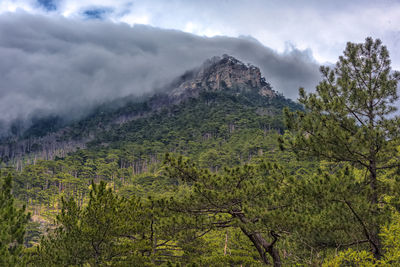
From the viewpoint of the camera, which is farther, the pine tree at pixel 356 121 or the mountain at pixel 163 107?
the mountain at pixel 163 107

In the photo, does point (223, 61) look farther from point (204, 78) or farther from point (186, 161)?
point (186, 161)

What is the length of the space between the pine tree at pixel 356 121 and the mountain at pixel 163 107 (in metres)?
113

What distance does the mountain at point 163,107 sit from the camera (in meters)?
143

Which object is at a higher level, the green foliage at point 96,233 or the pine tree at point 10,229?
the pine tree at point 10,229

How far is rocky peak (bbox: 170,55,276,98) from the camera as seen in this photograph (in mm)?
172000

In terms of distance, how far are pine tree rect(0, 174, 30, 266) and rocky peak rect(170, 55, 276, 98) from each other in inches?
6403

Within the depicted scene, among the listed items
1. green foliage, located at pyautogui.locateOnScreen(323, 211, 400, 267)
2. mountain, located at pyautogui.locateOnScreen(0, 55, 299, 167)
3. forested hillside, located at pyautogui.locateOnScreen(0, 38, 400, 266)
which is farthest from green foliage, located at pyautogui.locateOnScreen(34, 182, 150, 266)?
mountain, located at pyautogui.locateOnScreen(0, 55, 299, 167)

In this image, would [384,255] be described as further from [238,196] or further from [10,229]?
[10,229]

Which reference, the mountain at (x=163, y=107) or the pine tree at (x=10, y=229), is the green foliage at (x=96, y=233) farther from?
the mountain at (x=163, y=107)

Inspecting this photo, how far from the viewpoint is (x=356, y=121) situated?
8.84 meters

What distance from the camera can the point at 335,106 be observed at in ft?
28.3

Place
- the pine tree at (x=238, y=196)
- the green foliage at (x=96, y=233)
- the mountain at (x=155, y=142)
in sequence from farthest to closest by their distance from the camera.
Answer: the mountain at (x=155, y=142) → the green foliage at (x=96, y=233) → the pine tree at (x=238, y=196)

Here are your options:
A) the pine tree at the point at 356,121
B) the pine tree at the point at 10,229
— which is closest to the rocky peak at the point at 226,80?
the pine tree at the point at 356,121

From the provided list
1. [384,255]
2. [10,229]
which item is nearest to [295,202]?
[384,255]
